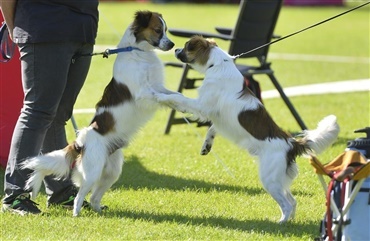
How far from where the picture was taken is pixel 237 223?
6.48 meters

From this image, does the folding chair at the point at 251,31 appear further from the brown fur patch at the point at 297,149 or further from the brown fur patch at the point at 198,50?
the brown fur patch at the point at 297,149

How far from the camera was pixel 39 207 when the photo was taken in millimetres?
7031

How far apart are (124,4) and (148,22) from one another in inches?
1235

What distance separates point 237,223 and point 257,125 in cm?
78

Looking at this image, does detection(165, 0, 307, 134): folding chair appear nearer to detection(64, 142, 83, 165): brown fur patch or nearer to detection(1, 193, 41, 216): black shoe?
detection(64, 142, 83, 165): brown fur patch

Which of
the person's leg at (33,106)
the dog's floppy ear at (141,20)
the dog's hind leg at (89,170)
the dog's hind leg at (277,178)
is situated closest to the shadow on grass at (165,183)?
the dog's hind leg at (277,178)

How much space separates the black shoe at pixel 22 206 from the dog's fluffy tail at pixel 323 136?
7.38 feet

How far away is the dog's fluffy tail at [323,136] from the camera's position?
6.40 m

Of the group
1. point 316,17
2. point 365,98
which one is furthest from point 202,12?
point 365,98

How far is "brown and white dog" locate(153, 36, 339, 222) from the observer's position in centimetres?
640

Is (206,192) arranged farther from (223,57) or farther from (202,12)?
(202,12)

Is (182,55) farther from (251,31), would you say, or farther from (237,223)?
(251,31)

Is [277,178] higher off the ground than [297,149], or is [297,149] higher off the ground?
[297,149]

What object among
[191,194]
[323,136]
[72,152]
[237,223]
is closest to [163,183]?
[191,194]
